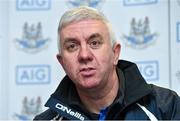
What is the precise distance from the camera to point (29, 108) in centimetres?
152

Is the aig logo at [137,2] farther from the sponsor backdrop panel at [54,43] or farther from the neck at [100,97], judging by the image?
the neck at [100,97]

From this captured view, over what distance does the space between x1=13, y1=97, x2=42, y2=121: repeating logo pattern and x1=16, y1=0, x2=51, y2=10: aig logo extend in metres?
0.36

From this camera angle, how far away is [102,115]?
1.00 m

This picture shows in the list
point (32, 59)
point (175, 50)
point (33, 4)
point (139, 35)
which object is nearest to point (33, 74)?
point (32, 59)

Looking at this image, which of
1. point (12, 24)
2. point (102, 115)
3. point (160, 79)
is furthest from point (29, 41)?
point (102, 115)

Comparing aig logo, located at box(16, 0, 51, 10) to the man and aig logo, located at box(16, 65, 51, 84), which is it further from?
the man

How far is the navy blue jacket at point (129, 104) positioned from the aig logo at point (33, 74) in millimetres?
474

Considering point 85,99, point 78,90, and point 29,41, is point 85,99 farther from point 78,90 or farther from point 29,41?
point 29,41

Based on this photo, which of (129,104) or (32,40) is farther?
(32,40)

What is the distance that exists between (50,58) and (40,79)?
0.09 metres

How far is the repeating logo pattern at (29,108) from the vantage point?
1.52m

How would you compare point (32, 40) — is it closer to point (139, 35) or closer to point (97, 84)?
point (139, 35)

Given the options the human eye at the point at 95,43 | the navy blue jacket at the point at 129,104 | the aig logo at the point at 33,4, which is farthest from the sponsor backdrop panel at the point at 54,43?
the human eye at the point at 95,43

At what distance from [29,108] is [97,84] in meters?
0.64
